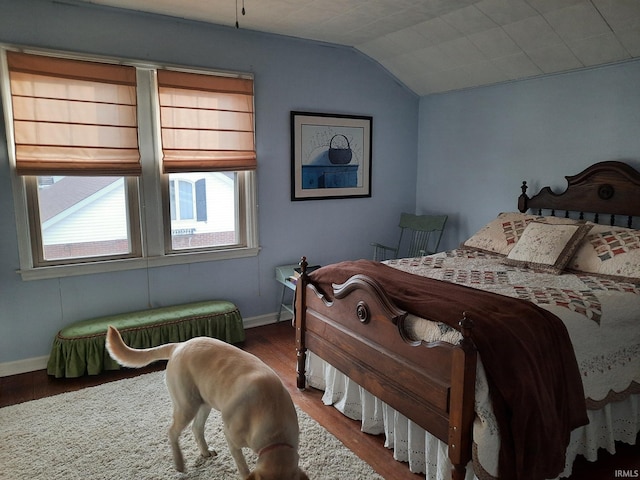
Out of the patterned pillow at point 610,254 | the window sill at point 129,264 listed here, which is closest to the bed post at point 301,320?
the window sill at point 129,264

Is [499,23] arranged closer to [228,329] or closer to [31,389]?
[228,329]

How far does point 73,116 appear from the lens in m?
3.20

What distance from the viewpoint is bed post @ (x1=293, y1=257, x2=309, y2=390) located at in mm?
2959

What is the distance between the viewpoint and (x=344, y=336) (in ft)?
8.46

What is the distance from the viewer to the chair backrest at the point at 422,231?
4480 mm

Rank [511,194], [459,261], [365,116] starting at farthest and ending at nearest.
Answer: [365,116]
[511,194]
[459,261]

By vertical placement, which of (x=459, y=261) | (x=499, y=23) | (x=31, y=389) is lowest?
(x=31, y=389)

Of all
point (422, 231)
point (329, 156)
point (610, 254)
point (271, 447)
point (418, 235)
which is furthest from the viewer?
point (418, 235)

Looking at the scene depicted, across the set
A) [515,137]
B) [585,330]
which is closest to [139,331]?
[585,330]

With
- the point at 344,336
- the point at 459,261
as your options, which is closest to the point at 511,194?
the point at 459,261

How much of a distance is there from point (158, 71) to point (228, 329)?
6.64 feet

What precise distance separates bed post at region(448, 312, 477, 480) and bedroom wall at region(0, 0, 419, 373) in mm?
2561

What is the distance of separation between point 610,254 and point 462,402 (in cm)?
178

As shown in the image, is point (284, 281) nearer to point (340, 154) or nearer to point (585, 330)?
point (340, 154)
